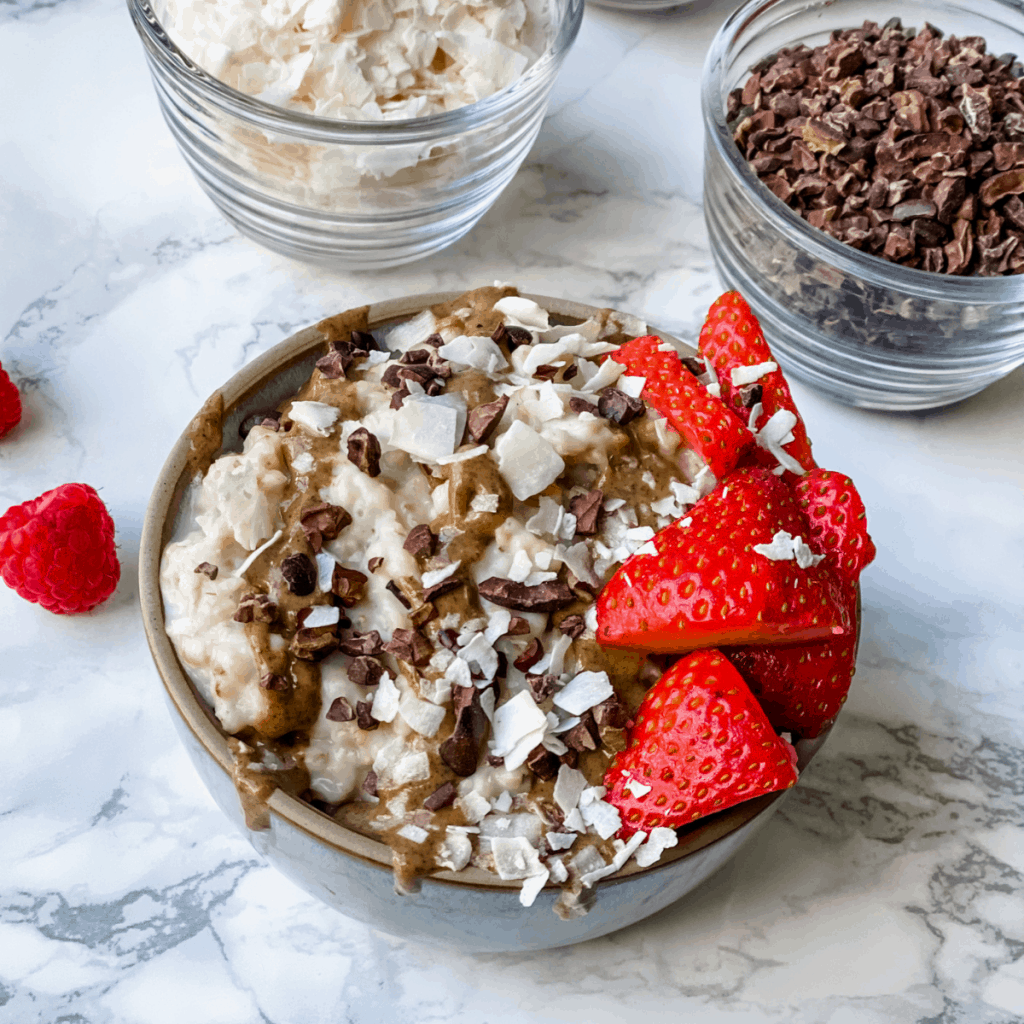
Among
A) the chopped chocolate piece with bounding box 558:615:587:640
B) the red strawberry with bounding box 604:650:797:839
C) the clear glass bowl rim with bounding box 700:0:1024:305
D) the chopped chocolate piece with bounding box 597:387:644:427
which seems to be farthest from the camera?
the clear glass bowl rim with bounding box 700:0:1024:305

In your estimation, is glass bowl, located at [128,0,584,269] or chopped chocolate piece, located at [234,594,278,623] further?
glass bowl, located at [128,0,584,269]

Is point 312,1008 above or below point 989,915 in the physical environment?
above

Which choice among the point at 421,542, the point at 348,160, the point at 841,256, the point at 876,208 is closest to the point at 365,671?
the point at 421,542

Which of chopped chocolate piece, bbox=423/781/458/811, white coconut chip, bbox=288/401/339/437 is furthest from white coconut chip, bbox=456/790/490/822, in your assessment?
white coconut chip, bbox=288/401/339/437

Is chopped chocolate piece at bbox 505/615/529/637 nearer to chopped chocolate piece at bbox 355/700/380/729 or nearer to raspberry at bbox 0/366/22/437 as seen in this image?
chopped chocolate piece at bbox 355/700/380/729

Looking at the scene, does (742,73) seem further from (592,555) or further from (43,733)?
(43,733)

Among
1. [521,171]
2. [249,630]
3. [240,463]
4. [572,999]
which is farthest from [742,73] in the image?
[572,999]

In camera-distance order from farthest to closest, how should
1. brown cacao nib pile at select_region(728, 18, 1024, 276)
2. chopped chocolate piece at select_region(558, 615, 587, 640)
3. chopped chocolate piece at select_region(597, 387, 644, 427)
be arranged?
brown cacao nib pile at select_region(728, 18, 1024, 276), chopped chocolate piece at select_region(597, 387, 644, 427), chopped chocolate piece at select_region(558, 615, 587, 640)
